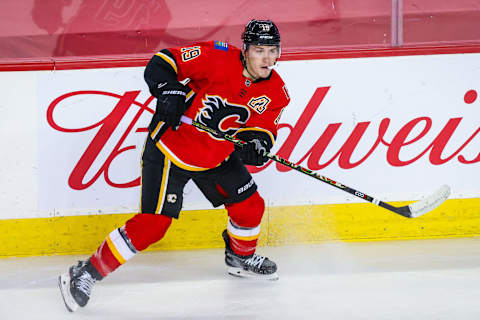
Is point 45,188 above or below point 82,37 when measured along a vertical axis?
below

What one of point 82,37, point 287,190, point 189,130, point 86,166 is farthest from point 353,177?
point 82,37

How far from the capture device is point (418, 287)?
262cm

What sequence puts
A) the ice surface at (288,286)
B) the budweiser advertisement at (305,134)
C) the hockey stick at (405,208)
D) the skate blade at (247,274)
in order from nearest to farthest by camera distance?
1. the ice surface at (288,286)
2. the hockey stick at (405,208)
3. the skate blade at (247,274)
4. the budweiser advertisement at (305,134)

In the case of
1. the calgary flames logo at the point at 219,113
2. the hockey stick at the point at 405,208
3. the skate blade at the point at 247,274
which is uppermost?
the calgary flames logo at the point at 219,113

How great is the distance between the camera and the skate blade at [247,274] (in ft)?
9.21

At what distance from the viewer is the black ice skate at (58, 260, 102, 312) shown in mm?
2428

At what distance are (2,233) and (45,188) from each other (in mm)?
298

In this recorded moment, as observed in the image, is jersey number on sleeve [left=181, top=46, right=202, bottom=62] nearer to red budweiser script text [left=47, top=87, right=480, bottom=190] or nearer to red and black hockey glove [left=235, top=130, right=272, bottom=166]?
red and black hockey glove [left=235, top=130, right=272, bottom=166]

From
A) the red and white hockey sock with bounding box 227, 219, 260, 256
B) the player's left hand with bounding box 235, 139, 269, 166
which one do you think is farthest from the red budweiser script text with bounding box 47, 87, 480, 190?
the player's left hand with bounding box 235, 139, 269, 166

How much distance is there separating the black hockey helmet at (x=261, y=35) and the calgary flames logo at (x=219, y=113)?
0.24 meters

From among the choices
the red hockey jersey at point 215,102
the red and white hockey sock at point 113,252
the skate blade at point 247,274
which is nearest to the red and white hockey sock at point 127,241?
the red and white hockey sock at point 113,252

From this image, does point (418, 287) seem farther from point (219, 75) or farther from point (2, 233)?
point (2, 233)

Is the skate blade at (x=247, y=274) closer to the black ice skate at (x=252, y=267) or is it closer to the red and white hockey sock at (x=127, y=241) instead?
the black ice skate at (x=252, y=267)

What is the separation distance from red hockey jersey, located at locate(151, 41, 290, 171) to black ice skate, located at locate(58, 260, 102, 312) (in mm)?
528
